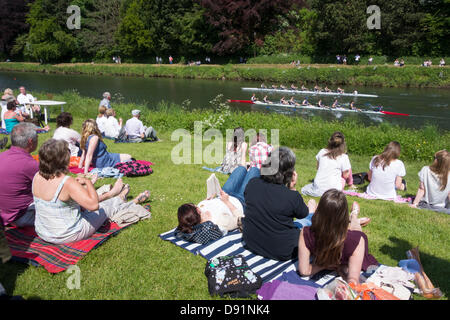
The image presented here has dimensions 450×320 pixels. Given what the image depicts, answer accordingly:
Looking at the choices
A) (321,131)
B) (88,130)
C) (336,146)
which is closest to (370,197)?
(336,146)

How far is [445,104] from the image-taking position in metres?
23.8

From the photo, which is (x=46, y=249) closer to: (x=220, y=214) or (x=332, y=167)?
(x=220, y=214)

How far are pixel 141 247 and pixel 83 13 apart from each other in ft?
224

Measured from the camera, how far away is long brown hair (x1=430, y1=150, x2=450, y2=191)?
5.39 meters

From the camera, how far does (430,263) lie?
412cm

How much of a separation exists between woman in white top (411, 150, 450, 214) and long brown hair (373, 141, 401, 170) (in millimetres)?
517

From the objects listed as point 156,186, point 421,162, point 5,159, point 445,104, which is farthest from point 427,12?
point 5,159

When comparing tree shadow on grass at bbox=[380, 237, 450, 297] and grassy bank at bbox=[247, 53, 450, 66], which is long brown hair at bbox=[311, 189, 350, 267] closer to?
tree shadow on grass at bbox=[380, 237, 450, 297]

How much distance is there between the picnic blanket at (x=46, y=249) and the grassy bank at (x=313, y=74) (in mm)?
34105

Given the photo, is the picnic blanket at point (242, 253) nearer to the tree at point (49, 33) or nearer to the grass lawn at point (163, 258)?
→ the grass lawn at point (163, 258)

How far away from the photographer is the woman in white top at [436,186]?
5.49 m

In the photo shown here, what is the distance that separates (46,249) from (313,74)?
35131 mm

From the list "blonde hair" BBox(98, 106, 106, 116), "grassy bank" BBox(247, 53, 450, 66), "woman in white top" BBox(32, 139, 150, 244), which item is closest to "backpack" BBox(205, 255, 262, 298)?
"woman in white top" BBox(32, 139, 150, 244)

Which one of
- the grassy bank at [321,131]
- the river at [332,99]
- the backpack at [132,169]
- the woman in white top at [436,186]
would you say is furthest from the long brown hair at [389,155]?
the river at [332,99]
